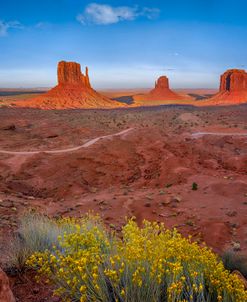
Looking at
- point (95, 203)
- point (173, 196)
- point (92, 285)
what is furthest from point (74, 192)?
point (92, 285)

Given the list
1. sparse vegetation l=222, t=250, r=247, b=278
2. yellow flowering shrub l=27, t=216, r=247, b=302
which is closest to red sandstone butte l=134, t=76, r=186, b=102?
sparse vegetation l=222, t=250, r=247, b=278

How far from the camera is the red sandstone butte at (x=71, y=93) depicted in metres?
80.7

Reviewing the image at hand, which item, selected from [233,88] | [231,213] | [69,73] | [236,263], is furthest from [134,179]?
[233,88]

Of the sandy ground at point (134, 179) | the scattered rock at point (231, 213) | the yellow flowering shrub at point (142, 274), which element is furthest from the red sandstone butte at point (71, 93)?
the yellow flowering shrub at point (142, 274)

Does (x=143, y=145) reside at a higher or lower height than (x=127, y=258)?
lower

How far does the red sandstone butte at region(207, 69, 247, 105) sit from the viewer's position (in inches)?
3617

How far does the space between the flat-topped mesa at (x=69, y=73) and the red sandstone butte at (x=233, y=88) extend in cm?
4728

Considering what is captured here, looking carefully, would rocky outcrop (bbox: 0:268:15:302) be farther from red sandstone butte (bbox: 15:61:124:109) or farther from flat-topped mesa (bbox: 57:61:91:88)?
flat-topped mesa (bbox: 57:61:91:88)

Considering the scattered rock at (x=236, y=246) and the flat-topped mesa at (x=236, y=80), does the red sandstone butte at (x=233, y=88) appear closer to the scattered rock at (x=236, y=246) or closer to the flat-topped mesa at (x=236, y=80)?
the flat-topped mesa at (x=236, y=80)

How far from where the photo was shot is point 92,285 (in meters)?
2.85

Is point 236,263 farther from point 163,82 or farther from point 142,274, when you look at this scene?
point 163,82

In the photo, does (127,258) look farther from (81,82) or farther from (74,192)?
(81,82)

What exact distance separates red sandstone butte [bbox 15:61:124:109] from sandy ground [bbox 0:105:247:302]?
52.9m

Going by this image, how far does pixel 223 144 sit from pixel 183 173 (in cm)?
849
